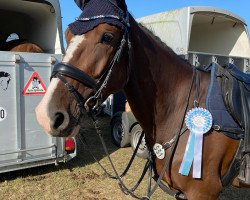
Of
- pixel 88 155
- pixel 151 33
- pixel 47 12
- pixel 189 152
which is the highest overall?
pixel 47 12

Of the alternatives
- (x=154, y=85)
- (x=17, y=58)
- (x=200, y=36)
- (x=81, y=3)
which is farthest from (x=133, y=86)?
(x=200, y=36)

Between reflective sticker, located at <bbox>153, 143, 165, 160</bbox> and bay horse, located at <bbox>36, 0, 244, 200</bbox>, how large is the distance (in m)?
0.03

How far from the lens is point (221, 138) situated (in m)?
2.37

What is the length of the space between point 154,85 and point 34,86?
3461 mm

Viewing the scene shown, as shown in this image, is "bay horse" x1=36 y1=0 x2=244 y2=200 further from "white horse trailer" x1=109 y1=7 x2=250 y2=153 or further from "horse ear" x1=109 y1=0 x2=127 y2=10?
"white horse trailer" x1=109 y1=7 x2=250 y2=153

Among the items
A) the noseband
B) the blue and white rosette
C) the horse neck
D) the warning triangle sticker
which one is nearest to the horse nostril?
the noseband

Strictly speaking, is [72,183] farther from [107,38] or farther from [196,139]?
[107,38]

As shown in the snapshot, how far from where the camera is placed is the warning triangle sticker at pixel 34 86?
206 inches

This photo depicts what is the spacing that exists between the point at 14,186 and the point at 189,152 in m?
3.88

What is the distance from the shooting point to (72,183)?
5332 mm

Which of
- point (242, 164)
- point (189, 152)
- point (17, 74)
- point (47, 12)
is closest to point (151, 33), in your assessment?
point (189, 152)

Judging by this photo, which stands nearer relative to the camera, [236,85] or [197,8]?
[236,85]

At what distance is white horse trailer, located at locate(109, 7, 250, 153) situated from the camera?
6730 mm

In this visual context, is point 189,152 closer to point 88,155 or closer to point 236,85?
point 236,85
